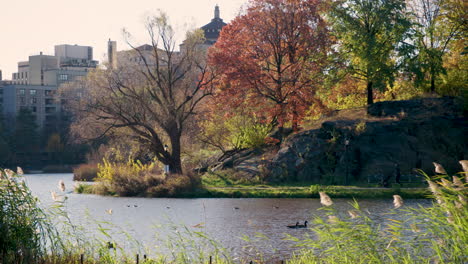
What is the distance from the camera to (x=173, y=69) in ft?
135

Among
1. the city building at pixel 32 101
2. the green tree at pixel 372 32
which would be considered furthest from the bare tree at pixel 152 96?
the city building at pixel 32 101

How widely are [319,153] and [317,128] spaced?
2.32 m

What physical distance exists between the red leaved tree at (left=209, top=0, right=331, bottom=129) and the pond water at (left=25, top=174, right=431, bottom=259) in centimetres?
1036

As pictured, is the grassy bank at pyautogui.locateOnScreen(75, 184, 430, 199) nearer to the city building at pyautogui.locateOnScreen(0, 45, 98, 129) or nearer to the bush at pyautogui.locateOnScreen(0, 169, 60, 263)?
the bush at pyautogui.locateOnScreen(0, 169, 60, 263)

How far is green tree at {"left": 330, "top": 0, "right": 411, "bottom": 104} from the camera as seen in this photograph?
131 feet

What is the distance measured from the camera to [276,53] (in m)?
42.6

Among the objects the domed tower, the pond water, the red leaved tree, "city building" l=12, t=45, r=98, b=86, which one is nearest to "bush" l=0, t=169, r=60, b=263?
the pond water

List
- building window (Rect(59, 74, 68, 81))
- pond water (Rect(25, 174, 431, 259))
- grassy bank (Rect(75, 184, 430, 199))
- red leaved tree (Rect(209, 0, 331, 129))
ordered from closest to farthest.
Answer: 1. pond water (Rect(25, 174, 431, 259))
2. grassy bank (Rect(75, 184, 430, 199))
3. red leaved tree (Rect(209, 0, 331, 129))
4. building window (Rect(59, 74, 68, 81))

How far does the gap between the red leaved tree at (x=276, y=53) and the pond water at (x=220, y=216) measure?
34.0 ft

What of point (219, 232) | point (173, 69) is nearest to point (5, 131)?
point (173, 69)

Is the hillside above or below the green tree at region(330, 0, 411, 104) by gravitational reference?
below

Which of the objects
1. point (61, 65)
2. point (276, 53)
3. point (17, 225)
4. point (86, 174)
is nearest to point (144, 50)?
point (276, 53)

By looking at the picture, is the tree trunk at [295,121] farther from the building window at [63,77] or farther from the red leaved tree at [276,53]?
the building window at [63,77]

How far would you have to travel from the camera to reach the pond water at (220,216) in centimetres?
1800
